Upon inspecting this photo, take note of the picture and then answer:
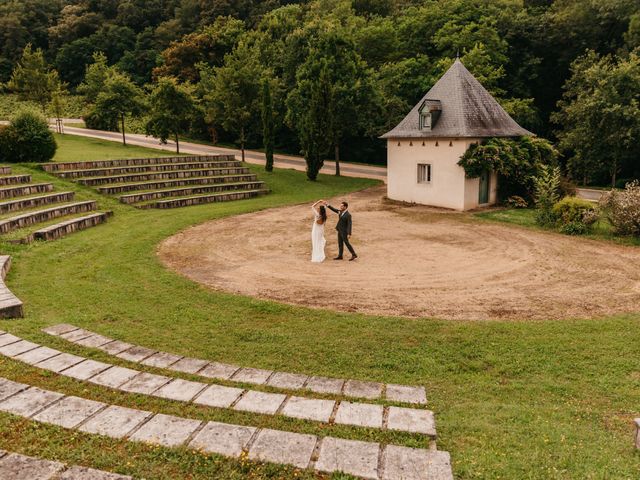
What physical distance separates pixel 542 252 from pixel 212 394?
11840mm

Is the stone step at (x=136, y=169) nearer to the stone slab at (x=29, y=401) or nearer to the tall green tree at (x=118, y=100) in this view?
the tall green tree at (x=118, y=100)

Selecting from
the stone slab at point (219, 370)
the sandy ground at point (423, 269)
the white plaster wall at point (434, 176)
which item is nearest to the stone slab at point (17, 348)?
the stone slab at point (219, 370)

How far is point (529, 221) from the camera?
19078mm

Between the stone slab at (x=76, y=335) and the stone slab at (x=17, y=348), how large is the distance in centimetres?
52

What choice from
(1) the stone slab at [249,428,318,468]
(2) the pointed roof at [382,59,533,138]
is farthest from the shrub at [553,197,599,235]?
(1) the stone slab at [249,428,318,468]

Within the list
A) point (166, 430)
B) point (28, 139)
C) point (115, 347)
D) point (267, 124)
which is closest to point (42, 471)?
point (166, 430)

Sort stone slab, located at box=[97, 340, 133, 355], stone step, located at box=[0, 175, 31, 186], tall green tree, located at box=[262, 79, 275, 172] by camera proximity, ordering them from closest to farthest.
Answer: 1. stone slab, located at box=[97, 340, 133, 355]
2. stone step, located at box=[0, 175, 31, 186]
3. tall green tree, located at box=[262, 79, 275, 172]

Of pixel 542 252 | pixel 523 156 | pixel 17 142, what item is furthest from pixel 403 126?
pixel 17 142

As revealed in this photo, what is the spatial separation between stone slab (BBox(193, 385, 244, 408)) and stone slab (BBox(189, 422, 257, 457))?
0.60 metres

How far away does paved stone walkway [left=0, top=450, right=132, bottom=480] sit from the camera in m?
3.65

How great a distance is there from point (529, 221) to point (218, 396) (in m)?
17.1

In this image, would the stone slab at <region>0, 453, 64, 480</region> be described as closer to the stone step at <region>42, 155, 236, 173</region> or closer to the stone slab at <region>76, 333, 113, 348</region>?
the stone slab at <region>76, 333, 113, 348</region>

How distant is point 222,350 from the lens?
7066mm

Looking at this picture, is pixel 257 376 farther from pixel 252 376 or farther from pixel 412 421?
pixel 412 421
